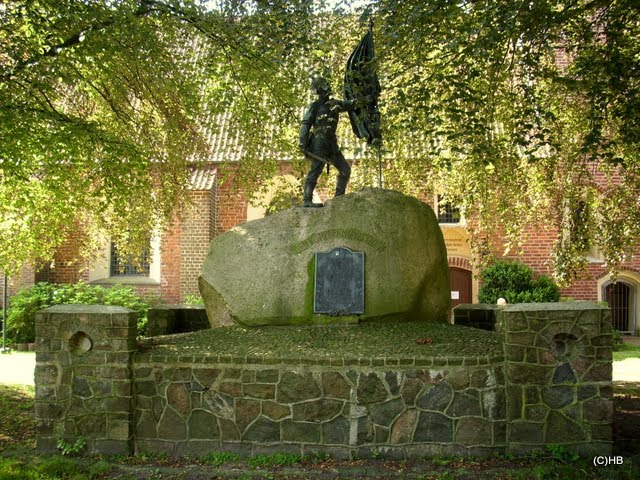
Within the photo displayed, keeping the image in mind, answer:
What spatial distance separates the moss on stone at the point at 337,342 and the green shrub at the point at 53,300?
29.4 feet

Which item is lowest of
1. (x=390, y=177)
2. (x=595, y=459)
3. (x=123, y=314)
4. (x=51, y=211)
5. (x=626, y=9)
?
(x=595, y=459)

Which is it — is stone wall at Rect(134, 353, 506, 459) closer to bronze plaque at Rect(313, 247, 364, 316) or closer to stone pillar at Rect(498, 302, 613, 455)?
stone pillar at Rect(498, 302, 613, 455)

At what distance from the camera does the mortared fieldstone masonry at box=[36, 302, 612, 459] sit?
532 centimetres

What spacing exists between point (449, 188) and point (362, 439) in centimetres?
580

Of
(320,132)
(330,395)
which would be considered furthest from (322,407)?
(320,132)

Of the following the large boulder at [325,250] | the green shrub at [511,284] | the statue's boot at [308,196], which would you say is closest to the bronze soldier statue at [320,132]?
the statue's boot at [308,196]

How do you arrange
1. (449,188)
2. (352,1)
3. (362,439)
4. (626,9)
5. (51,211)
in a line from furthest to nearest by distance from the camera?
(449,188), (51,211), (352,1), (626,9), (362,439)

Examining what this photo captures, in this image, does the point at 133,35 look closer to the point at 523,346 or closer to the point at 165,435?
the point at 165,435

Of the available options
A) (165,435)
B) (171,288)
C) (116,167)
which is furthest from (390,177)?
(171,288)

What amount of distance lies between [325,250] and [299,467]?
2.38m

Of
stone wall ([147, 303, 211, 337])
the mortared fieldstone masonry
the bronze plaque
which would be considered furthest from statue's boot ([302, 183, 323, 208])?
stone wall ([147, 303, 211, 337])

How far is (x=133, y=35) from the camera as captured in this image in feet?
25.2

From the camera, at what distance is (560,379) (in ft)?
17.5

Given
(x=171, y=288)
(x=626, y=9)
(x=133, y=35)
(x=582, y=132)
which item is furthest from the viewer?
(x=171, y=288)
